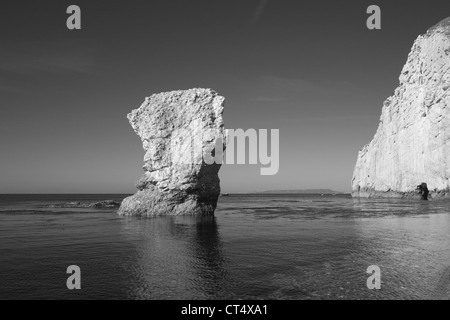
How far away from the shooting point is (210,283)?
1345cm

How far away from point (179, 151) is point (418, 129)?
7511cm

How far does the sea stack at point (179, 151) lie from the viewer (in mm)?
41219

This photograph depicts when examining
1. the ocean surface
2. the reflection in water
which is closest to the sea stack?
the reflection in water

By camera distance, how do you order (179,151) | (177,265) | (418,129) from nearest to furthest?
(177,265) → (179,151) → (418,129)

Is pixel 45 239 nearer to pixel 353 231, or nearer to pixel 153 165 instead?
pixel 153 165

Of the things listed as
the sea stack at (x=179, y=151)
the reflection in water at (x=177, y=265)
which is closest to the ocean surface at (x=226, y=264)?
the reflection in water at (x=177, y=265)

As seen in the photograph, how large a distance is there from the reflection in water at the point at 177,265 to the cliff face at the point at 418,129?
73523 millimetres

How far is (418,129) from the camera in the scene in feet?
293

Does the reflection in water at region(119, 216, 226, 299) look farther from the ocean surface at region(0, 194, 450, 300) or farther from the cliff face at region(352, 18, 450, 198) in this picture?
the cliff face at region(352, 18, 450, 198)

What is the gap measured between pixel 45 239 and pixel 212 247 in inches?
540

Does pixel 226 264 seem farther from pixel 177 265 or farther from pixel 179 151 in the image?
pixel 179 151

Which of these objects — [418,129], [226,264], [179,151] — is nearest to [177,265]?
[226,264]

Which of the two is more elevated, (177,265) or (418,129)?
(418,129)

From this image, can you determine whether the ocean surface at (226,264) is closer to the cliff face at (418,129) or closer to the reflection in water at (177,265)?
the reflection in water at (177,265)
